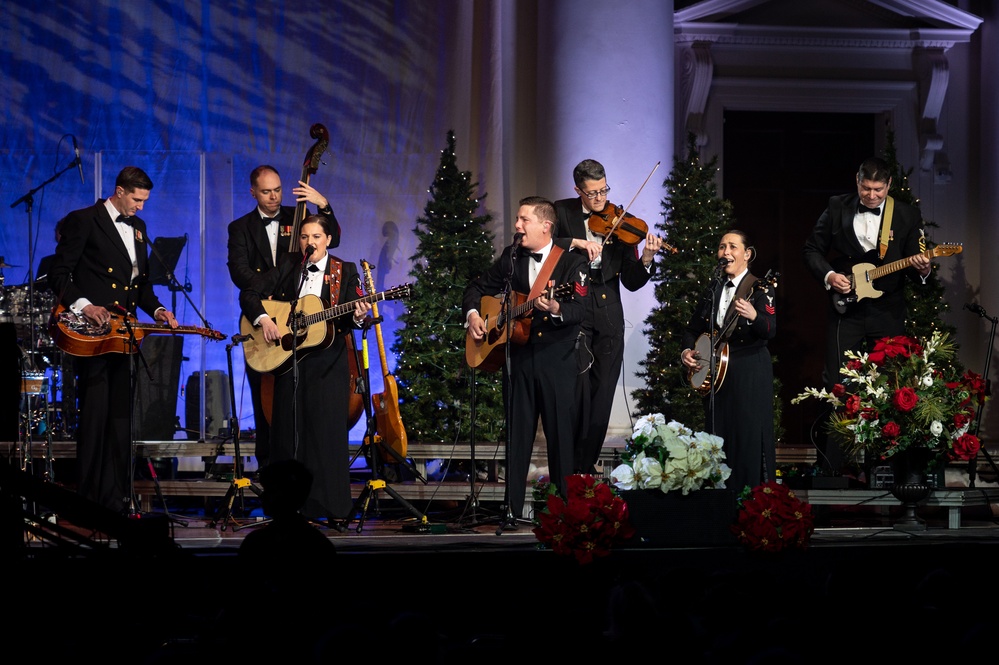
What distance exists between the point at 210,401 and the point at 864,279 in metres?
6.01

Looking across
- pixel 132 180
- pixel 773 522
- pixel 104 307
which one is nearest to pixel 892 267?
pixel 773 522

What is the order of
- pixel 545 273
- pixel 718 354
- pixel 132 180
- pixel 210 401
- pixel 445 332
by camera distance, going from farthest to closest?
pixel 210 401 < pixel 445 332 < pixel 132 180 < pixel 718 354 < pixel 545 273

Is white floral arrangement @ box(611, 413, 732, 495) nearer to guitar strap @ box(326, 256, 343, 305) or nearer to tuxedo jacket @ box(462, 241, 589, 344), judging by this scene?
tuxedo jacket @ box(462, 241, 589, 344)

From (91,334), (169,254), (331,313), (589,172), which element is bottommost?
(91,334)

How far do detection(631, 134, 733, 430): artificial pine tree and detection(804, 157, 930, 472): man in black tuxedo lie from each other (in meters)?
1.50

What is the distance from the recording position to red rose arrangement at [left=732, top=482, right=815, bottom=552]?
6169 millimetres

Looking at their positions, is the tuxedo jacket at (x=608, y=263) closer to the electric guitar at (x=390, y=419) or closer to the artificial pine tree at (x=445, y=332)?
the electric guitar at (x=390, y=419)

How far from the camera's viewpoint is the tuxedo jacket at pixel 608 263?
8188mm

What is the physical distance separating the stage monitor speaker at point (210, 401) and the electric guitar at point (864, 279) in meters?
5.68

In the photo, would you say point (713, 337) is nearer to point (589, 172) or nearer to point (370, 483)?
point (589, 172)

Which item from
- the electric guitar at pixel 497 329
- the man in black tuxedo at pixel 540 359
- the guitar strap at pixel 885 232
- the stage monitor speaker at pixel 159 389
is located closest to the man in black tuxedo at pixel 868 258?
the guitar strap at pixel 885 232

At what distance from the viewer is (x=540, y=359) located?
7645 millimetres

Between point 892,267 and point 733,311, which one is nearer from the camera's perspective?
point 733,311

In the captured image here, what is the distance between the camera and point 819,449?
30.5 ft
